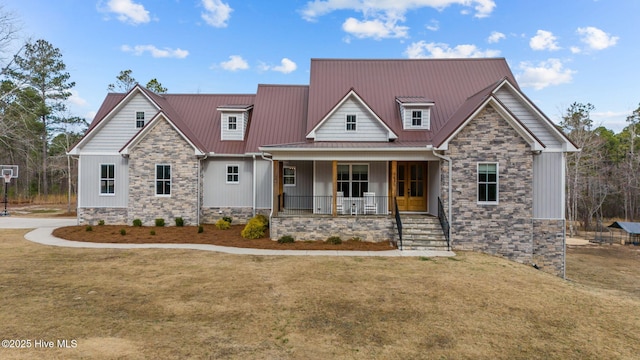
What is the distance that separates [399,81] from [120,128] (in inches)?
663

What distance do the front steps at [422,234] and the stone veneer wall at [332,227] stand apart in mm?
788

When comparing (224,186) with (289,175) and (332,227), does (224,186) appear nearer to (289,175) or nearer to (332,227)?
(289,175)

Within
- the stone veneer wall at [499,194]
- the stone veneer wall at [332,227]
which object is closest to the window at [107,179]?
the stone veneer wall at [332,227]

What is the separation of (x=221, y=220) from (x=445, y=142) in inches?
465

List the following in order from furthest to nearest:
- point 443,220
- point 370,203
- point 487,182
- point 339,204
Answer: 1. point 339,204
2. point 370,203
3. point 443,220
4. point 487,182

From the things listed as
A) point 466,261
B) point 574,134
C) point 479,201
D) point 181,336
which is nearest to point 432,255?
point 466,261

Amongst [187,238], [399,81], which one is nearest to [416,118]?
[399,81]

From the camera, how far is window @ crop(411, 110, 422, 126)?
1806 centimetres

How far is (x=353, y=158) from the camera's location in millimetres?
15195

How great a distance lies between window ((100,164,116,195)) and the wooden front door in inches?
627

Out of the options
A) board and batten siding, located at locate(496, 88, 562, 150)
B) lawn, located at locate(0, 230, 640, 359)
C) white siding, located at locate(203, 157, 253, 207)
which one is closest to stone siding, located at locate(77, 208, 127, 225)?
white siding, located at locate(203, 157, 253, 207)

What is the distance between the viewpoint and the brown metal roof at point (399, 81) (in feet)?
62.5

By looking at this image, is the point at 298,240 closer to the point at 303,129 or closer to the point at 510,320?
the point at 303,129

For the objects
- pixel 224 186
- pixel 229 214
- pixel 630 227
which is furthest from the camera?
pixel 630 227
